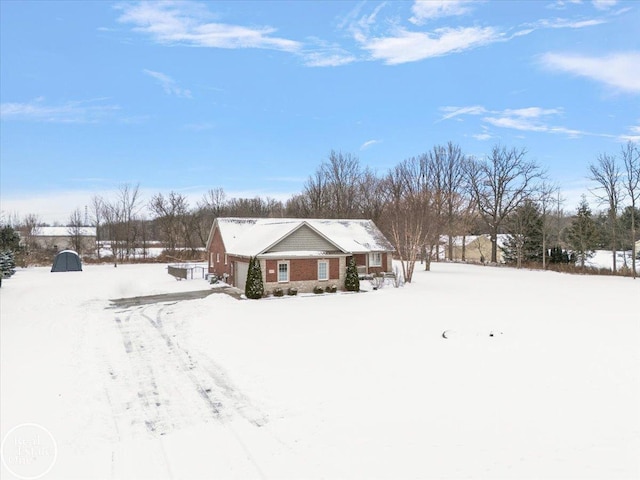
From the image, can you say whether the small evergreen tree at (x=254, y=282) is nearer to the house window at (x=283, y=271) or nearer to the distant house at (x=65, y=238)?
the house window at (x=283, y=271)

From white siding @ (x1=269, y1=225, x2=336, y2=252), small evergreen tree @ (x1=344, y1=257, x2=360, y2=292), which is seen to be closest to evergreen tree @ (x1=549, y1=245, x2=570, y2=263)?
small evergreen tree @ (x1=344, y1=257, x2=360, y2=292)

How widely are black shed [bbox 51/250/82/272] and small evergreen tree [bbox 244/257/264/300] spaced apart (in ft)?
87.4

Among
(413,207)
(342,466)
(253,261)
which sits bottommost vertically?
(342,466)

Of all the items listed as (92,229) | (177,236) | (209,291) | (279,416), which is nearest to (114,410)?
(279,416)

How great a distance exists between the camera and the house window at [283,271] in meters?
26.6

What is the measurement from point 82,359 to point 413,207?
29067 millimetres

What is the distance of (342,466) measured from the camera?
7.31 meters

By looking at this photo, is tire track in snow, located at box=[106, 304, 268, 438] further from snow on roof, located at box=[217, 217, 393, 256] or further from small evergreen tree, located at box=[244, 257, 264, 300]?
snow on roof, located at box=[217, 217, 393, 256]

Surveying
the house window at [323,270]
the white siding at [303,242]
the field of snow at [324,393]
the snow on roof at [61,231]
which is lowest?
the field of snow at [324,393]

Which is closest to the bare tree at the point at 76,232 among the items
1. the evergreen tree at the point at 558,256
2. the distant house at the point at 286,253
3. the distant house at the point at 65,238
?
the distant house at the point at 65,238

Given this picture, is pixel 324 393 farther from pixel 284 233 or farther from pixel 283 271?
pixel 284 233

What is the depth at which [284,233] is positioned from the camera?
1059 inches

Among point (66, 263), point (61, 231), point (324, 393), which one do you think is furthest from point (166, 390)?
point (61, 231)

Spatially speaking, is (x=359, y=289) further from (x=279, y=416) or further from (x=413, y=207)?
(x=279, y=416)
